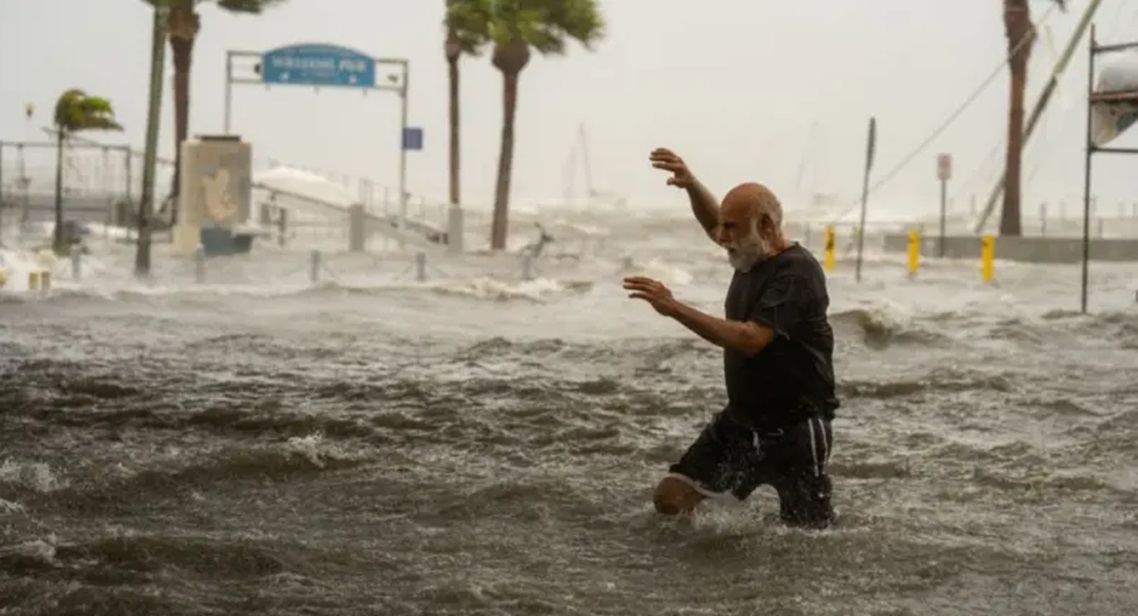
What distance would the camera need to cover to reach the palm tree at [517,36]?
30047mm

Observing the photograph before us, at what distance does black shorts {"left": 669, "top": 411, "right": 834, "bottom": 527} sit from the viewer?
523cm

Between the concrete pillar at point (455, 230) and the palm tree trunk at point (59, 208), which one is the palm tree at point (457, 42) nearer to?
the concrete pillar at point (455, 230)

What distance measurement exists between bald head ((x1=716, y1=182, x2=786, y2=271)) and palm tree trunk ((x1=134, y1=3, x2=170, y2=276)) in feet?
50.5

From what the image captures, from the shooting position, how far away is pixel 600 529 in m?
6.18

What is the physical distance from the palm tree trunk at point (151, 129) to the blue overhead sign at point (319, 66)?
28.6 feet

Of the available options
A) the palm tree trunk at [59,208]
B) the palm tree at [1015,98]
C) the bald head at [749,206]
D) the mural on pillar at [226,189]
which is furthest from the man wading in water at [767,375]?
the palm tree at [1015,98]

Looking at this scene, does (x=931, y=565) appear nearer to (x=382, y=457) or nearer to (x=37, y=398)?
(x=382, y=457)

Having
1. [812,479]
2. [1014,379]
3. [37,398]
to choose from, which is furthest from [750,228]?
[1014,379]

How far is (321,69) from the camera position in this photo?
95.2ft

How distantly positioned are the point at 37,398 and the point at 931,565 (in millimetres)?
5652

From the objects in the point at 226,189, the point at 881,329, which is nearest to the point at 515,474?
Answer: the point at 881,329

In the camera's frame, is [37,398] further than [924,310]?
No

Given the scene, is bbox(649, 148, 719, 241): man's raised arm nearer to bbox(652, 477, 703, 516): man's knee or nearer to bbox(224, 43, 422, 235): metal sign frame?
bbox(652, 477, 703, 516): man's knee

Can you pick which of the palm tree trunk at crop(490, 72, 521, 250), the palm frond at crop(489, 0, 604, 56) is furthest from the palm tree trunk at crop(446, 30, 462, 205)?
the palm frond at crop(489, 0, 604, 56)
